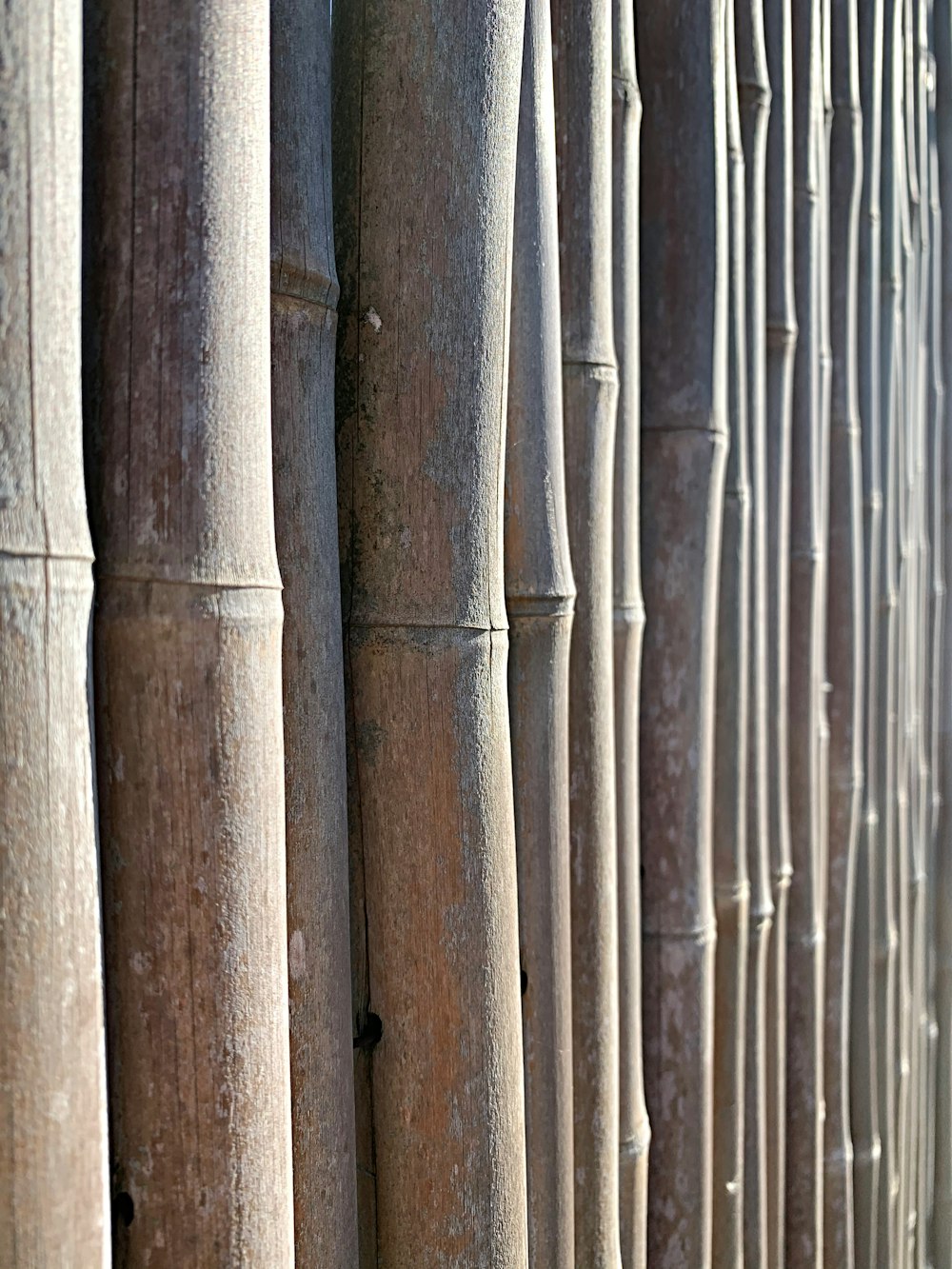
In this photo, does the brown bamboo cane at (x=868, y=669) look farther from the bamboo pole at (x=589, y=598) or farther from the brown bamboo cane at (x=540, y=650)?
the brown bamboo cane at (x=540, y=650)

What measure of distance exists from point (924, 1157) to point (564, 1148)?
1.68m

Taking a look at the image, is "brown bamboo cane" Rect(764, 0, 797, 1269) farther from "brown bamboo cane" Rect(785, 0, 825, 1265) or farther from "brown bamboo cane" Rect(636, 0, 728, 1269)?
"brown bamboo cane" Rect(636, 0, 728, 1269)

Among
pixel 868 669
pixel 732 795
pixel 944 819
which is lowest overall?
pixel 944 819

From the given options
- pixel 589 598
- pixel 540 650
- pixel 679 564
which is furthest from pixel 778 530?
pixel 540 650

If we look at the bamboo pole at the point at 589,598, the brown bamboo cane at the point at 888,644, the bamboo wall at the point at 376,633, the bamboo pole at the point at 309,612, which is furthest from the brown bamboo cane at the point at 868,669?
the bamboo pole at the point at 309,612

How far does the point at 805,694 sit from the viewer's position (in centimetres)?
177

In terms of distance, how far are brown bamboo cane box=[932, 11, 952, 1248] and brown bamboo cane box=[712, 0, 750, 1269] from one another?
120cm

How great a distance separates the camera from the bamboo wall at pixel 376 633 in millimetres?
622

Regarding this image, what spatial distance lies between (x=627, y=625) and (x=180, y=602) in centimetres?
65

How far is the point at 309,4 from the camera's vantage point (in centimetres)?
82

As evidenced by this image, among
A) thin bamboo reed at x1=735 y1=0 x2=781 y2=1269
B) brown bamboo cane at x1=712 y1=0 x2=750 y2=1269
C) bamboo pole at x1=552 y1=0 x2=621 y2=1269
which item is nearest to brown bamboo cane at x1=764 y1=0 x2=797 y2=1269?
thin bamboo reed at x1=735 y1=0 x2=781 y2=1269

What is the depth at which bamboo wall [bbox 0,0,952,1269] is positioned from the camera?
622mm

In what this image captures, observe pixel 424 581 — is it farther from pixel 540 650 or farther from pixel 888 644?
pixel 888 644

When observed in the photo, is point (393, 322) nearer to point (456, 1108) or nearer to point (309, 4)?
point (309, 4)
